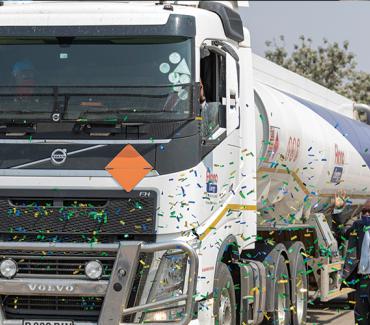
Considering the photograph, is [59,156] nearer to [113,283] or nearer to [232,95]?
[113,283]

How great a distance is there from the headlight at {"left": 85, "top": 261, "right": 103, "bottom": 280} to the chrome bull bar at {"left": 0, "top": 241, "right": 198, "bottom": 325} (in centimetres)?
6

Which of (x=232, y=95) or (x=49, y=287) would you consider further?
(x=232, y=95)

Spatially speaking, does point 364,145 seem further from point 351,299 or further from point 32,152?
point 32,152

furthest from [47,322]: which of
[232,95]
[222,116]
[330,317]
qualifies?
[330,317]

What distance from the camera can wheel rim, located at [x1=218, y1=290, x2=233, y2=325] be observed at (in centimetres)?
854

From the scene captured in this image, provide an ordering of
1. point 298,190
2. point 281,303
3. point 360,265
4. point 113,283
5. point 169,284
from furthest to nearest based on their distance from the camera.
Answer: point 298,190, point 281,303, point 360,265, point 169,284, point 113,283

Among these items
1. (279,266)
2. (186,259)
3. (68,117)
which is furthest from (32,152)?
(279,266)

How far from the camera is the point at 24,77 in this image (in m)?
8.05

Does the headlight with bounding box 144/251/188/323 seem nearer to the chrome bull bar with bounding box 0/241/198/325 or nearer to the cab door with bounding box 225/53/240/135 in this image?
the chrome bull bar with bounding box 0/241/198/325

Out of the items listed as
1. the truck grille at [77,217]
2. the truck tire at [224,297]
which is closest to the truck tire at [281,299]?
the truck tire at [224,297]

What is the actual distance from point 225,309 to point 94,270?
175 centimetres

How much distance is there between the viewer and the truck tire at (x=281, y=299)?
10.7 metres

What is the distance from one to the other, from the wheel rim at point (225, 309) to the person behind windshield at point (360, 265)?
2.53 metres

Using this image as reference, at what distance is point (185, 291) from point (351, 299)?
751 centimetres
